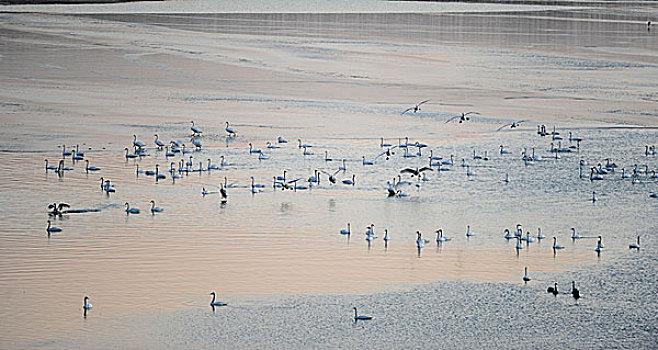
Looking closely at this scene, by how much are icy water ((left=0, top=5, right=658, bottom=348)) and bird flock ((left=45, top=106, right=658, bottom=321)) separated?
0.32 feet

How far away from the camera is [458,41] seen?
35.6 metres

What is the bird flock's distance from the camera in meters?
13.6

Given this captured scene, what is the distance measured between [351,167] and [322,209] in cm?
253

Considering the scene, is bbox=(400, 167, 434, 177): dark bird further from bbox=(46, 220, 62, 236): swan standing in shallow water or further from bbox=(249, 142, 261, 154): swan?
bbox=(46, 220, 62, 236): swan standing in shallow water

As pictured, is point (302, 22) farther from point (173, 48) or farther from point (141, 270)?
point (141, 270)

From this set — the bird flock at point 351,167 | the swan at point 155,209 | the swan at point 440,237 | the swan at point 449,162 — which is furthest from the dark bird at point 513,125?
the swan at point 155,209

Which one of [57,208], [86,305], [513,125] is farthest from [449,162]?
[86,305]

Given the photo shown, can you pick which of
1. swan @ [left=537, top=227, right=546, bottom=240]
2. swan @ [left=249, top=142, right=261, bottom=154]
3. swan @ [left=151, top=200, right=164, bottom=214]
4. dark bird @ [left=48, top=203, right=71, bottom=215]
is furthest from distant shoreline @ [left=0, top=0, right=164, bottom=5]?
swan @ [left=537, top=227, right=546, bottom=240]

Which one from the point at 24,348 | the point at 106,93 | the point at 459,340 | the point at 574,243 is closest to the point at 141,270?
the point at 24,348

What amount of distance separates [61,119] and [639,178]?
1003cm

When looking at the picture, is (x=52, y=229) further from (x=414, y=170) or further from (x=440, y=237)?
(x=414, y=170)

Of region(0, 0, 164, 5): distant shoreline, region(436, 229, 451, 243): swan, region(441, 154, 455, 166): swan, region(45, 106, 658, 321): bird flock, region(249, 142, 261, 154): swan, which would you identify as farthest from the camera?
region(0, 0, 164, 5): distant shoreline

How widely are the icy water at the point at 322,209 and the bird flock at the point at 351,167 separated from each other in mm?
98

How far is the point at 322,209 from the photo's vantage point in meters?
14.1
